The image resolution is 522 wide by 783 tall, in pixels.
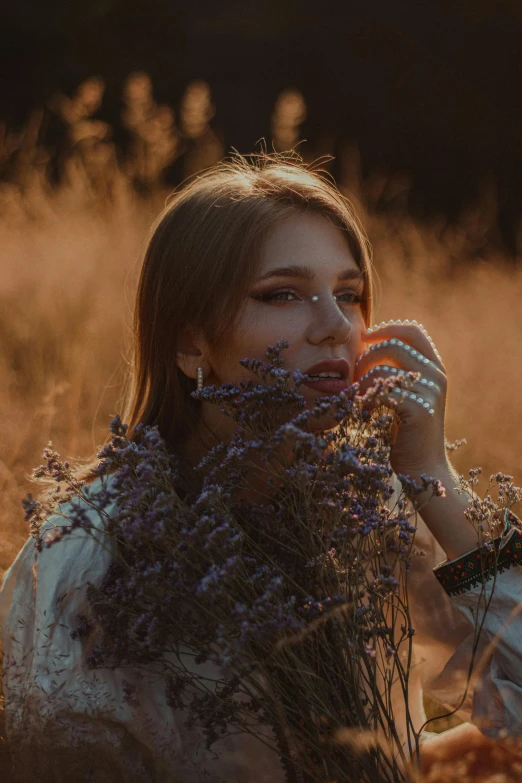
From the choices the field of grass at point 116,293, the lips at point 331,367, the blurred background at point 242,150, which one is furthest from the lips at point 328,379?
the field of grass at point 116,293

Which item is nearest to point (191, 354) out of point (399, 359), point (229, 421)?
point (229, 421)

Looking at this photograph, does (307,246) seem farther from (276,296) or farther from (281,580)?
(281,580)

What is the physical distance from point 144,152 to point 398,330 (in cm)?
286

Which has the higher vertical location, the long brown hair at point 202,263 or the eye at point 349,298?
the long brown hair at point 202,263

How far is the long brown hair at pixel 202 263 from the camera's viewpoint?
6.50 ft

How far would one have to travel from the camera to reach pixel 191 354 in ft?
6.90

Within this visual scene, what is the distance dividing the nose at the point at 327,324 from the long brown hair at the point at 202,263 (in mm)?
197

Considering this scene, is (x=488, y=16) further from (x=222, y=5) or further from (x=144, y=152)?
(x=144, y=152)

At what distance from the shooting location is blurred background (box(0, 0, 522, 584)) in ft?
11.6

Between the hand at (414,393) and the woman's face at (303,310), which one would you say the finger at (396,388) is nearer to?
the hand at (414,393)

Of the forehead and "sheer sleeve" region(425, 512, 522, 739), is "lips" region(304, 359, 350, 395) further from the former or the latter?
"sheer sleeve" region(425, 512, 522, 739)

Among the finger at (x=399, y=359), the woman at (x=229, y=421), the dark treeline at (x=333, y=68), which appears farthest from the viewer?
the dark treeline at (x=333, y=68)

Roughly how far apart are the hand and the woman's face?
0.10 meters

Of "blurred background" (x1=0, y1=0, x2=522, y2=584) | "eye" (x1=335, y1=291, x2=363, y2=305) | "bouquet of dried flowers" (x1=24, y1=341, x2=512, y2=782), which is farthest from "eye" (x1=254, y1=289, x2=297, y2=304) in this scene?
"blurred background" (x1=0, y1=0, x2=522, y2=584)
